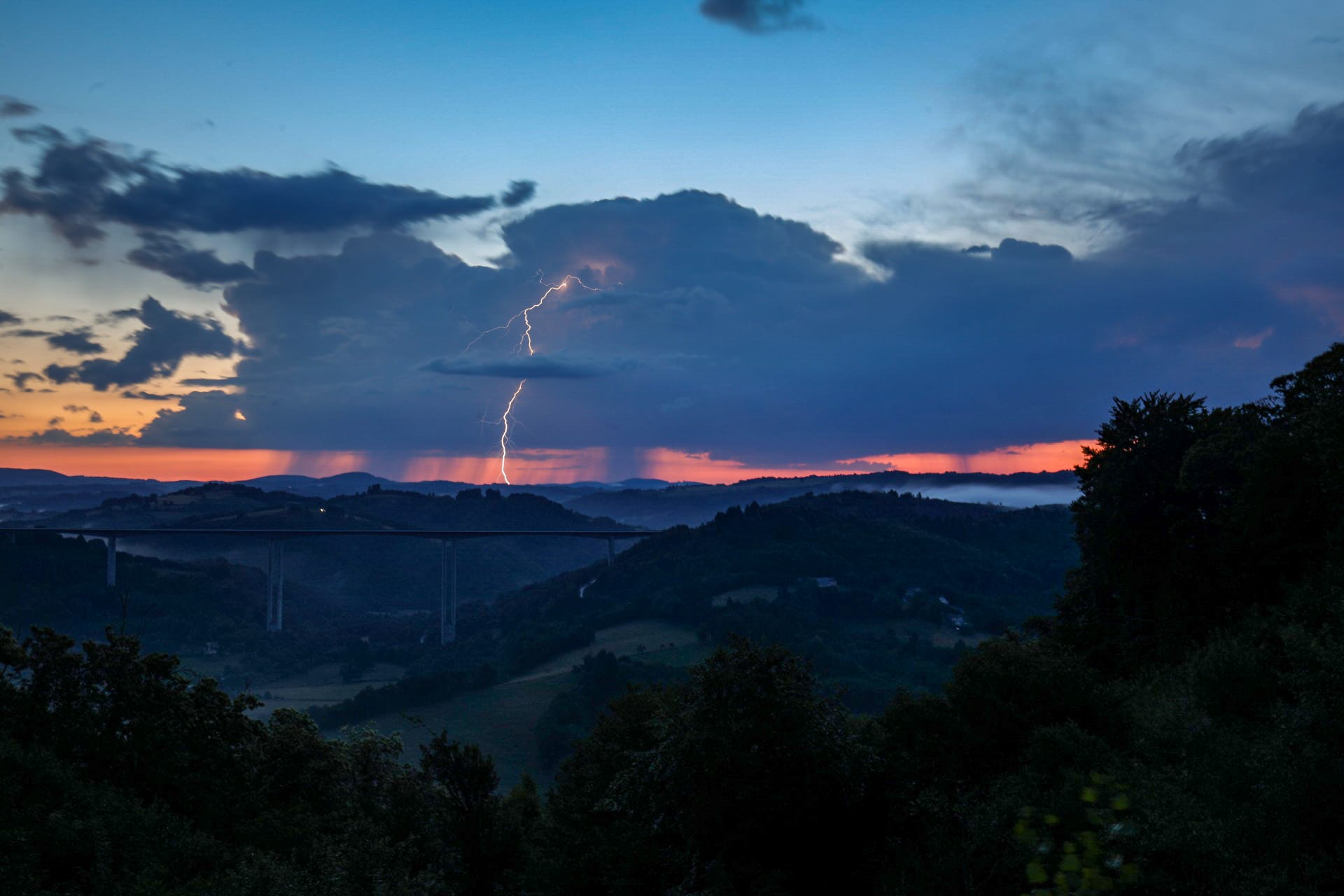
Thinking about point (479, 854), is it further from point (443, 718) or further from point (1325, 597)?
point (443, 718)

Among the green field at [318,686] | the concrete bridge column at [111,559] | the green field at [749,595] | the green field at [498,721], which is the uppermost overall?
the concrete bridge column at [111,559]

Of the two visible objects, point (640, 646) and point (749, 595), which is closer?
point (640, 646)

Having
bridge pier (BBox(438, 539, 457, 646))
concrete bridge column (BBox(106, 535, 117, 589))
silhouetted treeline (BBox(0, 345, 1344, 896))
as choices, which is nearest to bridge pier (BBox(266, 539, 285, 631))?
concrete bridge column (BBox(106, 535, 117, 589))

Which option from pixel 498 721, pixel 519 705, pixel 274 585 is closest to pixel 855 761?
pixel 498 721

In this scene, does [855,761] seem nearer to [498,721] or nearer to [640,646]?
[498,721]

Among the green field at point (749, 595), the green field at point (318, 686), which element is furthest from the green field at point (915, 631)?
the green field at point (318, 686)

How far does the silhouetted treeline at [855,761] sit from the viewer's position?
65.3 feet

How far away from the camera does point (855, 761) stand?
28.2 meters

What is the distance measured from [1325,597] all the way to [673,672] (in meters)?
106

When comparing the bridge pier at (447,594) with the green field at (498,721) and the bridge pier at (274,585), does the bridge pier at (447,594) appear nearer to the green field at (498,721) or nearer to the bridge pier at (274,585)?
the bridge pier at (274,585)

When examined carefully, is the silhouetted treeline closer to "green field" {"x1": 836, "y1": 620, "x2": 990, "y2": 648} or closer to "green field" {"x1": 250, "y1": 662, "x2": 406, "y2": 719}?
"green field" {"x1": 836, "y1": 620, "x2": 990, "y2": 648}

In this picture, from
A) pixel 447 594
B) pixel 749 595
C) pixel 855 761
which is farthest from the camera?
pixel 447 594

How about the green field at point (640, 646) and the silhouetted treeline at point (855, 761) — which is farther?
the green field at point (640, 646)

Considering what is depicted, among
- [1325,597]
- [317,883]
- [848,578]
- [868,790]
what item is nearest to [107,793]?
[317,883]
